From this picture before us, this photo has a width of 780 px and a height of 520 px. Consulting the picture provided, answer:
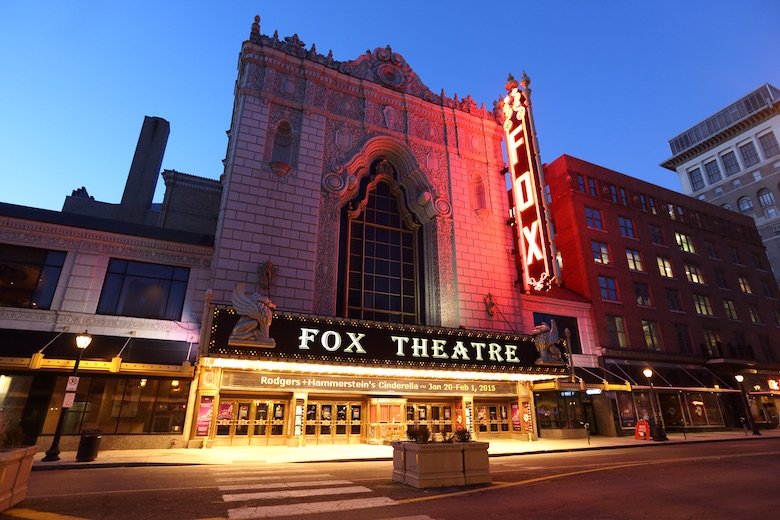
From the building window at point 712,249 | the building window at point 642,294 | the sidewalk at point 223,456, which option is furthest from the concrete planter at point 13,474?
the building window at point 712,249

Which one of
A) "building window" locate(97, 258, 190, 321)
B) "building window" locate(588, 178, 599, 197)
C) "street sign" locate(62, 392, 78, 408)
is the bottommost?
"street sign" locate(62, 392, 78, 408)

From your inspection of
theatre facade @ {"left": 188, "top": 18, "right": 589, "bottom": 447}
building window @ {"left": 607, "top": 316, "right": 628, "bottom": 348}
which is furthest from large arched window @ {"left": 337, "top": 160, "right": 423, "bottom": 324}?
building window @ {"left": 607, "top": 316, "right": 628, "bottom": 348}

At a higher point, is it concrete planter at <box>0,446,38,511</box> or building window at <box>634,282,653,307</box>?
building window at <box>634,282,653,307</box>

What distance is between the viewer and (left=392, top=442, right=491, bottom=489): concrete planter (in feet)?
31.9

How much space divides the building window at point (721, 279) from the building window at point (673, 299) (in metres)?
7.04

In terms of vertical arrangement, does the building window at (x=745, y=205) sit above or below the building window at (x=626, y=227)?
above

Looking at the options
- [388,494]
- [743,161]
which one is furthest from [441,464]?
[743,161]

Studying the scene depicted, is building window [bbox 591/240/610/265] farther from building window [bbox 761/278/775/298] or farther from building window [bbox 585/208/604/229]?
building window [bbox 761/278/775/298]

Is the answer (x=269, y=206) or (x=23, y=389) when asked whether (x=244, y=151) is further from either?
(x=23, y=389)

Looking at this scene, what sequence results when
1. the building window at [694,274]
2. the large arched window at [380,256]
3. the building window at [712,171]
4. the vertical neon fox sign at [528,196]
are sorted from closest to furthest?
the large arched window at [380,256]
the vertical neon fox sign at [528,196]
the building window at [694,274]
the building window at [712,171]

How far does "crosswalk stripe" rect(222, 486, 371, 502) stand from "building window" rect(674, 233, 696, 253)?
41151 mm

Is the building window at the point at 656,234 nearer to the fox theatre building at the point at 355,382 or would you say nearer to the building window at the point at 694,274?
the building window at the point at 694,274

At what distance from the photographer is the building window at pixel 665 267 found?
36.4 meters

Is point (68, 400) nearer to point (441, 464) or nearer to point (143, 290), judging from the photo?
point (143, 290)
